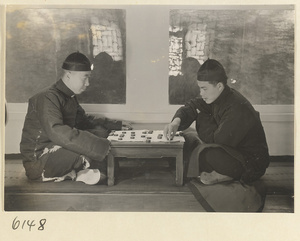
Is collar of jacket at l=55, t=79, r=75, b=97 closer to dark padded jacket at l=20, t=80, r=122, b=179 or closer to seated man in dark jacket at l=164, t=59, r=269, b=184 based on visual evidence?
dark padded jacket at l=20, t=80, r=122, b=179

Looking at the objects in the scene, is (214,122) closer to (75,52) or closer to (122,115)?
(122,115)

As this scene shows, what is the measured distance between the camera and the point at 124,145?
1909 mm

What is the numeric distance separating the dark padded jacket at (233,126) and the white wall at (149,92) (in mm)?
59

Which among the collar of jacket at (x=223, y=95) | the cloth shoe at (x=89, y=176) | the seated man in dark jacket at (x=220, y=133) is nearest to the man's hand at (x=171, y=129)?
the seated man in dark jacket at (x=220, y=133)

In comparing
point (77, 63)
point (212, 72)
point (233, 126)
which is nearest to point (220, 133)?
point (233, 126)

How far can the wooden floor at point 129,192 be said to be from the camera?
6.24 feet

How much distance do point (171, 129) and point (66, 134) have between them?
57 centimetres

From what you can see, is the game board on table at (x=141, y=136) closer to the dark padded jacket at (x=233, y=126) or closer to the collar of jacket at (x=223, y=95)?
the dark padded jacket at (x=233, y=126)

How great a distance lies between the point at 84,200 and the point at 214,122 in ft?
2.73

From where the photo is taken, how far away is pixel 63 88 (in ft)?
6.42

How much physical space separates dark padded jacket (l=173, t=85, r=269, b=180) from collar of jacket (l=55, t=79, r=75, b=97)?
23.5 inches

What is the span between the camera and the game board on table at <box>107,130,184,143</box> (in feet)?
6.29

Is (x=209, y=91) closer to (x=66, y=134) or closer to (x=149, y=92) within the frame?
(x=149, y=92)

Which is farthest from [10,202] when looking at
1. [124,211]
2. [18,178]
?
[124,211]
